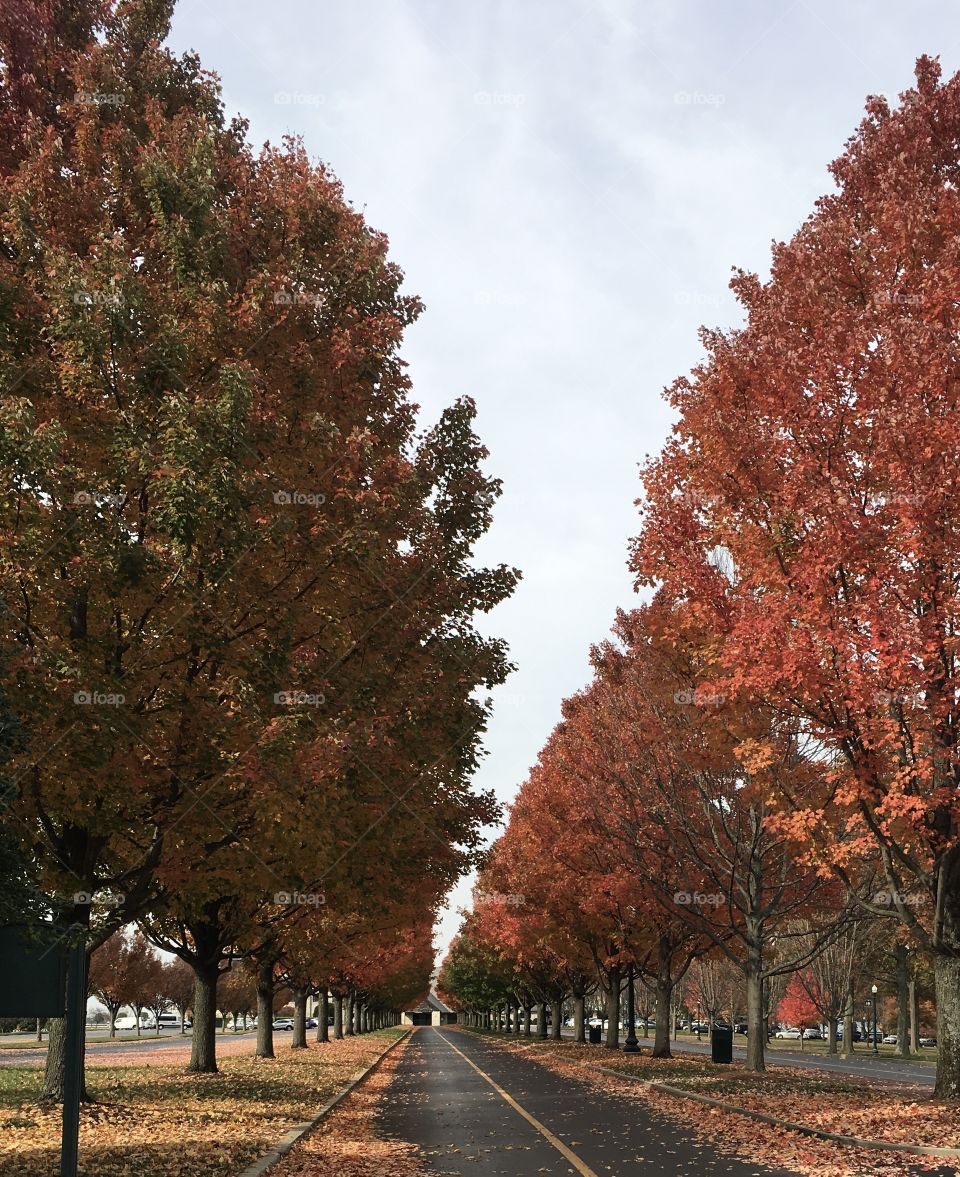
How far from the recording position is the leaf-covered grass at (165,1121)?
35.7 feet

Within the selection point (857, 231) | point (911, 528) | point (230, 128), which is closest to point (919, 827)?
point (911, 528)

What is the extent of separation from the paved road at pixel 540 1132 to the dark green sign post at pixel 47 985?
596 centimetres

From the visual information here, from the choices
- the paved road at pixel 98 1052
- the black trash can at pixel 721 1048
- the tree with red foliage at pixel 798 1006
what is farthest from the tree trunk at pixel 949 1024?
the tree with red foliage at pixel 798 1006

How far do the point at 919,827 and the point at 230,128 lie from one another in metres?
13.8

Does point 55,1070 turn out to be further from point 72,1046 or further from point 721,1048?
point 721,1048

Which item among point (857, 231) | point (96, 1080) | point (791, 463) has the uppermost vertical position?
point (857, 231)

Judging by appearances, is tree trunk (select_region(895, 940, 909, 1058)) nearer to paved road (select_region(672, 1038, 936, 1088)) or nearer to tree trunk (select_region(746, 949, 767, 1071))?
paved road (select_region(672, 1038, 936, 1088))

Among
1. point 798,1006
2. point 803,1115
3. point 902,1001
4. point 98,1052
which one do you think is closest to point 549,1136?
point 803,1115

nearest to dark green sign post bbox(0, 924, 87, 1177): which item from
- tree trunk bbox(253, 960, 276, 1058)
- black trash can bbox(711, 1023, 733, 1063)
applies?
black trash can bbox(711, 1023, 733, 1063)

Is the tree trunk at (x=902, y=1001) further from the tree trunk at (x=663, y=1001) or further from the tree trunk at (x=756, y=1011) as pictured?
the tree trunk at (x=756, y=1011)

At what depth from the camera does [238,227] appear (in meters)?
14.1

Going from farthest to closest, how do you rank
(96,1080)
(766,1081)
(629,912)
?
A: 1. (629,912)
2. (96,1080)
3. (766,1081)

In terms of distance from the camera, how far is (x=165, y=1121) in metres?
15.0

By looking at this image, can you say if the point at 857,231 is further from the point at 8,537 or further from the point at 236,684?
the point at 8,537
